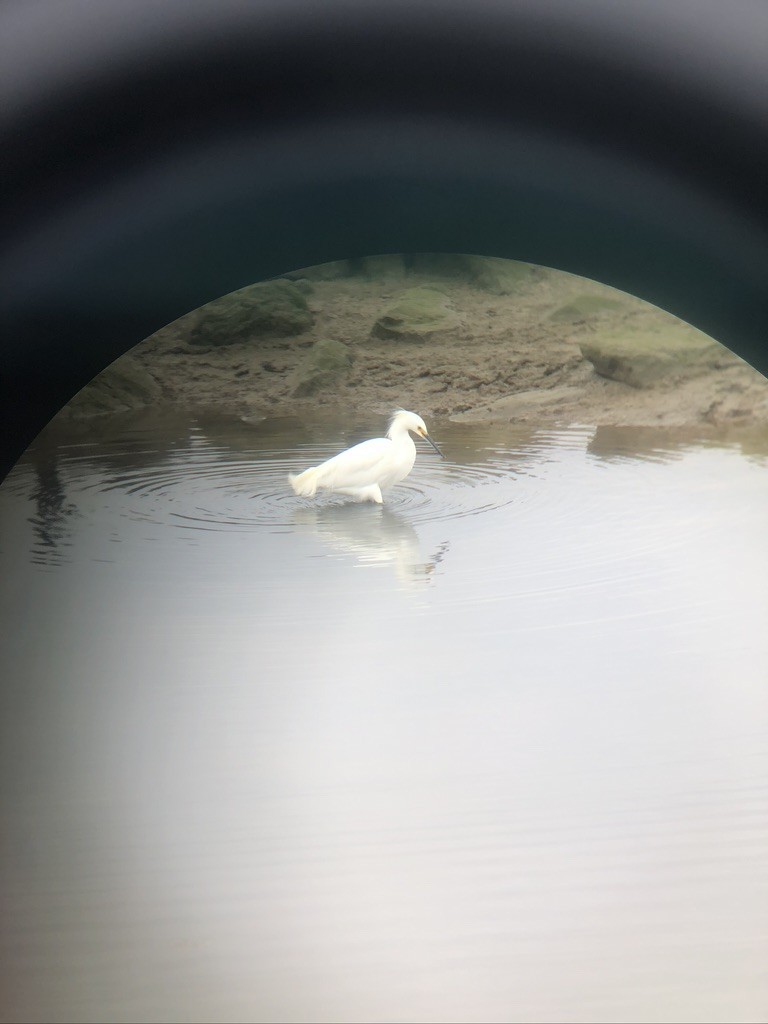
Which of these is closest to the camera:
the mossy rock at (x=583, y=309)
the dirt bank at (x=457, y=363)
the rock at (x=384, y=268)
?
the dirt bank at (x=457, y=363)

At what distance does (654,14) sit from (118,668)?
3.24 feet

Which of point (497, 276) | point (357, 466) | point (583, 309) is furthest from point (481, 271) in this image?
point (357, 466)

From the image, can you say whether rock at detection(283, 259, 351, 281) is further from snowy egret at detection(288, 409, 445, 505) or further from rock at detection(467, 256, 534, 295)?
snowy egret at detection(288, 409, 445, 505)

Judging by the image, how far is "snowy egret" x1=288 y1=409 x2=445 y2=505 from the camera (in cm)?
198

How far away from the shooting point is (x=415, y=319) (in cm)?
407

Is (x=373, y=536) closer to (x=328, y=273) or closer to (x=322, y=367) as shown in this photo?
(x=322, y=367)

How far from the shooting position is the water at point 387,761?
2.03ft

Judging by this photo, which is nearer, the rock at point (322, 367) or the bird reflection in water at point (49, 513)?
the bird reflection in water at point (49, 513)

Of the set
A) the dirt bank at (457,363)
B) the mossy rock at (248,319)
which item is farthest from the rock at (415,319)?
the mossy rock at (248,319)

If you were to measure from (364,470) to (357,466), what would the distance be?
0.01m

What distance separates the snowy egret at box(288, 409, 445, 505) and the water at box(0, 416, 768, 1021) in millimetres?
61

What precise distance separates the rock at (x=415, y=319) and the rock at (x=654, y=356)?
27.9 inches

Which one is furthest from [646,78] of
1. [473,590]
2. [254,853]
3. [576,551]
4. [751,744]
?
[576,551]

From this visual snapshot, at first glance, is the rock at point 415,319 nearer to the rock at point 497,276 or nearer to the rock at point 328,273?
the rock at point 497,276
